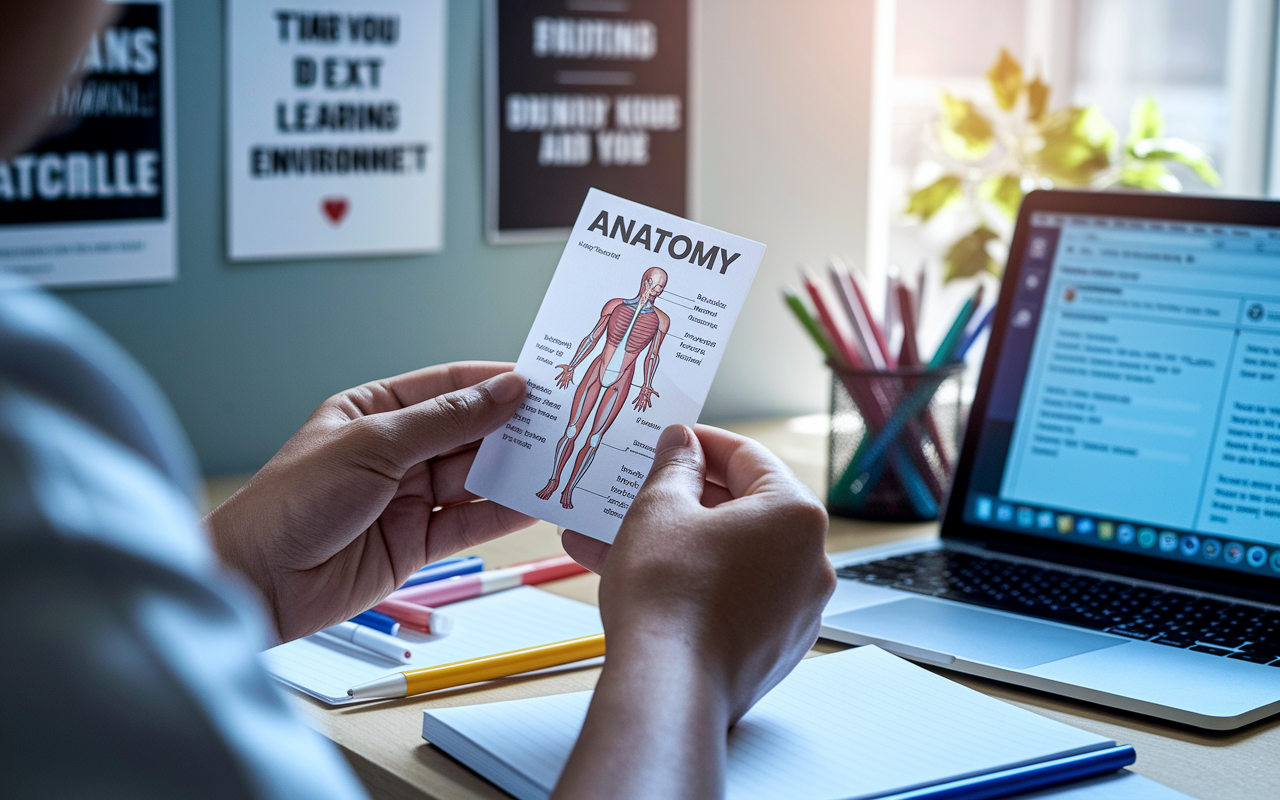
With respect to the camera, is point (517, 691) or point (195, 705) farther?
point (517, 691)

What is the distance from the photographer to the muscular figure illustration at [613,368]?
0.74 meters

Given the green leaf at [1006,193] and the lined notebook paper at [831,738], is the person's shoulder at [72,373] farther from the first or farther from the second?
the green leaf at [1006,193]

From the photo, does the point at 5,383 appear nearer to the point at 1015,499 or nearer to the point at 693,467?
the point at 693,467

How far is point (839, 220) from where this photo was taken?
169cm

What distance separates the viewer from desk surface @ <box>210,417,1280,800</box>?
22.1 inches

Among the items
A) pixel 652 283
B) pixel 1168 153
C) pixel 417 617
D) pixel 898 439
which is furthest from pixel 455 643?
pixel 1168 153

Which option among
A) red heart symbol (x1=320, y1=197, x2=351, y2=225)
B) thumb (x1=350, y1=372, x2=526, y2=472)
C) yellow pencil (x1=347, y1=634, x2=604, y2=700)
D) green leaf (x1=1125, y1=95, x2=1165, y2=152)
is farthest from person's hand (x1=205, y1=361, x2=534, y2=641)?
green leaf (x1=1125, y1=95, x2=1165, y2=152)

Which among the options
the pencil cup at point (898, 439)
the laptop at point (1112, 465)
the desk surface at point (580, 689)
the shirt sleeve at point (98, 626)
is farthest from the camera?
the pencil cup at point (898, 439)

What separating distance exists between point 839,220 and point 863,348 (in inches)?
22.9

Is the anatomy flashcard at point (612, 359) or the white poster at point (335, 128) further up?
the white poster at point (335, 128)

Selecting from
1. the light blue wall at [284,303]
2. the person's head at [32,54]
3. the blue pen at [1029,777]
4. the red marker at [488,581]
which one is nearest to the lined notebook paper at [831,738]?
the blue pen at [1029,777]

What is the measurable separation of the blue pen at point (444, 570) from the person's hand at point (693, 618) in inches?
11.9

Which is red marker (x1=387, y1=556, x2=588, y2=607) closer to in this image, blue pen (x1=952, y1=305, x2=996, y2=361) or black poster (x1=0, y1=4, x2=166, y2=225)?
blue pen (x1=952, y1=305, x2=996, y2=361)

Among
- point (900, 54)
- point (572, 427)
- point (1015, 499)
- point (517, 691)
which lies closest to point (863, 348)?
point (1015, 499)
